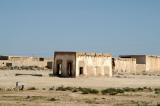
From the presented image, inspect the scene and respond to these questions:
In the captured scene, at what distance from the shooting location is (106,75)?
45219 millimetres

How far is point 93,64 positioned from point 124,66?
20.2 m

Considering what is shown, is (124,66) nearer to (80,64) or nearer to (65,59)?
(80,64)

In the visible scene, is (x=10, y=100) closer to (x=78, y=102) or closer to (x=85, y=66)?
(x=78, y=102)

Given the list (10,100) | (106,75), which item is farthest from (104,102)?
(106,75)

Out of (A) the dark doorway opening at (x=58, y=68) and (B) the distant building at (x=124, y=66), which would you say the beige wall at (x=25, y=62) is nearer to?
(B) the distant building at (x=124, y=66)

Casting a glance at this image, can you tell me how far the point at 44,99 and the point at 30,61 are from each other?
43.8 m

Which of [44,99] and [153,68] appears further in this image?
[153,68]

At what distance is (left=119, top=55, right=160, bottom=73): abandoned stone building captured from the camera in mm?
66812

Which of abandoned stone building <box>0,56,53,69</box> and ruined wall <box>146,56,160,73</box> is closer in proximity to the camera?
abandoned stone building <box>0,56,53,69</box>

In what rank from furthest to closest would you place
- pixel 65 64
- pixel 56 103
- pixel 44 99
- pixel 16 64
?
pixel 16 64, pixel 65 64, pixel 44 99, pixel 56 103

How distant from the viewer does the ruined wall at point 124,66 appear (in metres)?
62.0

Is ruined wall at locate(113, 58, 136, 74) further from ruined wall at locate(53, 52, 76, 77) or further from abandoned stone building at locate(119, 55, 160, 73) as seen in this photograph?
ruined wall at locate(53, 52, 76, 77)

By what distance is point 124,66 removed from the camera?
208 ft

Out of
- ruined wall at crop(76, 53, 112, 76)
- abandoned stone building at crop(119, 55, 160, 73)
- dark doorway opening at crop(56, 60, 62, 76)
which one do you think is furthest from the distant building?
dark doorway opening at crop(56, 60, 62, 76)
